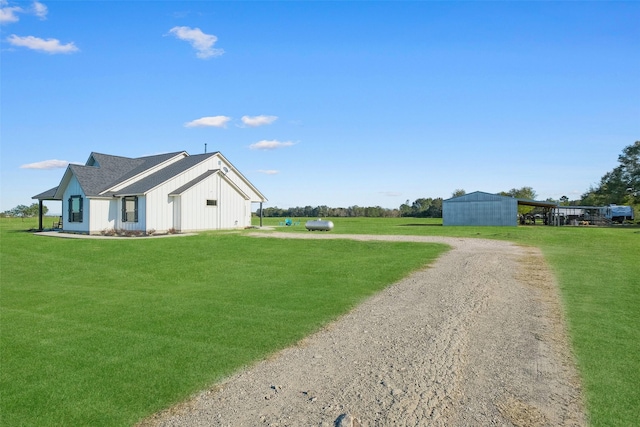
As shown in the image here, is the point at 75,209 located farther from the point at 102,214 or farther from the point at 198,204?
the point at 198,204

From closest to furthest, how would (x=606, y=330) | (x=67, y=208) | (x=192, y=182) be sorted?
(x=606, y=330), (x=192, y=182), (x=67, y=208)

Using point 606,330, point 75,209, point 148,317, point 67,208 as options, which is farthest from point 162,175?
point 606,330

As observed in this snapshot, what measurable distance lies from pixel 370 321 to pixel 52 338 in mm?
5634

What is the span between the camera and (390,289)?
10.3m

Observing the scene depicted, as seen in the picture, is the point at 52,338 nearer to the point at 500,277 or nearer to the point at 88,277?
the point at 88,277

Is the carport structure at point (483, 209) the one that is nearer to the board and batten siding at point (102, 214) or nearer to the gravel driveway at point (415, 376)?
the board and batten siding at point (102, 214)

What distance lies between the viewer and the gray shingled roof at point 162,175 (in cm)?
2877

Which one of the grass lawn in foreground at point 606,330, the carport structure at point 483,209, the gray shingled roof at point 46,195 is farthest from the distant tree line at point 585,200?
the grass lawn in foreground at point 606,330

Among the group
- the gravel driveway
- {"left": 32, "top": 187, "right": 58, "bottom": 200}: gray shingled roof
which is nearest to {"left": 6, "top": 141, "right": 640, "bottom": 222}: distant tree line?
{"left": 32, "top": 187, "right": 58, "bottom": 200}: gray shingled roof

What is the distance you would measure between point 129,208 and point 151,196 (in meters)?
2.56

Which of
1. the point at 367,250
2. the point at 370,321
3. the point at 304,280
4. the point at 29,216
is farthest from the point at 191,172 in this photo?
the point at 29,216

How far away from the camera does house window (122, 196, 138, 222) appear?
29016 millimetres

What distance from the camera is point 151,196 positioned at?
28.2 metres

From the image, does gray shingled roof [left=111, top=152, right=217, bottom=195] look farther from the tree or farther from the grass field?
the tree
